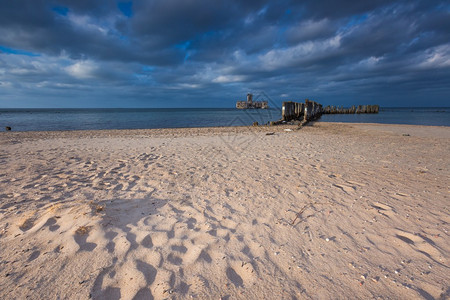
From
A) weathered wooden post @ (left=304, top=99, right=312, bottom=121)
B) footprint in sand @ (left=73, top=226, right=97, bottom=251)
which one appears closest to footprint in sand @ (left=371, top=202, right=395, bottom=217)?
footprint in sand @ (left=73, top=226, right=97, bottom=251)

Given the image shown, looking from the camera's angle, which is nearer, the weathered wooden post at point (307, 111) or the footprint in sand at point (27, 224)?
the footprint in sand at point (27, 224)

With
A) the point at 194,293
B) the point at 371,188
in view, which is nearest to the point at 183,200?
the point at 194,293

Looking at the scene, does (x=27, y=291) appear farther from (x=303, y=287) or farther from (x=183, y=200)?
(x=303, y=287)

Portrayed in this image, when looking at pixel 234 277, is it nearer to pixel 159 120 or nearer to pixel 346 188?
pixel 346 188

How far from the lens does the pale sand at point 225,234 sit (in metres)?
2.10

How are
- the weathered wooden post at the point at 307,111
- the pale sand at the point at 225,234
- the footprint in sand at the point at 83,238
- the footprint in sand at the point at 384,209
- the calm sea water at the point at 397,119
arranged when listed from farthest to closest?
1. the calm sea water at the point at 397,119
2. the weathered wooden post at the point at 307,111
3. the footprint in sand at the point at 384,209
4. the footprint in sand at the point at 83,238
5. the pale sand at the point at 225,234

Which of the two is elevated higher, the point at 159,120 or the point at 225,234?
the point at 159,120

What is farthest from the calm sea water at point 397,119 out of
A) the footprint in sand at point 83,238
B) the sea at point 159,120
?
the footprint in sand at point 83,238

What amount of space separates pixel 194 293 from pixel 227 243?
82cm

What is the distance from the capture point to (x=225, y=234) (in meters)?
2.95

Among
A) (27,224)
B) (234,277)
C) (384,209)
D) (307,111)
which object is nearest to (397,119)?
(307,111)

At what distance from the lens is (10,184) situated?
4.61 metres

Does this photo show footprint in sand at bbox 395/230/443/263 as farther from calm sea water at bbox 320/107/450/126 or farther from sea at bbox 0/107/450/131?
calm sea water at bbox 320/107/450/126

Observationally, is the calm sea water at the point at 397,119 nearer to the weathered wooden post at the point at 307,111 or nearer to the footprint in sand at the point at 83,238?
the weathered wooden post at the point at 307,111
